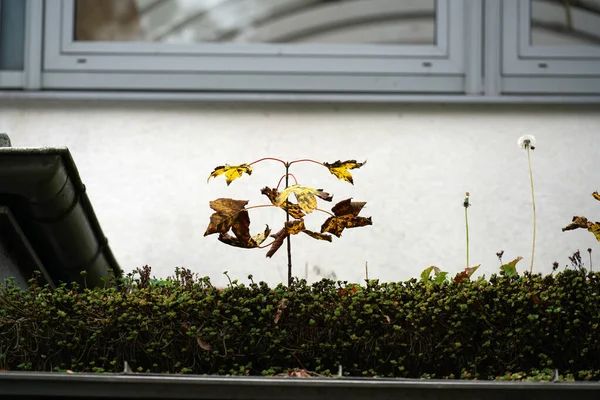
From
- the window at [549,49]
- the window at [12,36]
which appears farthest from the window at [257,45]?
the window at [549,49]

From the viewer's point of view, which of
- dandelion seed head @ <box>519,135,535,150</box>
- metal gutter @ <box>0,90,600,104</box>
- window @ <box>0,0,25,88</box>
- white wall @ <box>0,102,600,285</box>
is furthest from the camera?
window @ <box>0,0,25,88</box>

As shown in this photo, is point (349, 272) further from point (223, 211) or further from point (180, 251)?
point (223, 211)

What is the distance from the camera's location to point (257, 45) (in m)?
5.68

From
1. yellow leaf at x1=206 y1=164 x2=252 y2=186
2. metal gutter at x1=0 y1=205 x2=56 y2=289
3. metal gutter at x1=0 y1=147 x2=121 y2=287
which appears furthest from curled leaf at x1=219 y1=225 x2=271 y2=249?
metal gutter at x1=0 y1=205 x2=56 y2=289

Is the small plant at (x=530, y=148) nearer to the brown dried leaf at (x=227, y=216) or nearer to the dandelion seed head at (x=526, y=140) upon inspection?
the dandelion seed head at (x=526, y=140)

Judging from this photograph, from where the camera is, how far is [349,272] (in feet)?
17.5

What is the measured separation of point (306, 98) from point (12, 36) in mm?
1606

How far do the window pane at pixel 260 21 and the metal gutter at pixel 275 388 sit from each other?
9.30ft

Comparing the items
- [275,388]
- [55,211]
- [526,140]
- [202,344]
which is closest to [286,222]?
[202,344]

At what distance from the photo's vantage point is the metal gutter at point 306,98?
17.9 feet

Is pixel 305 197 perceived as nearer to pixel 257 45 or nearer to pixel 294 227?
pixel 294 227

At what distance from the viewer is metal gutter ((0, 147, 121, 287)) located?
378cm

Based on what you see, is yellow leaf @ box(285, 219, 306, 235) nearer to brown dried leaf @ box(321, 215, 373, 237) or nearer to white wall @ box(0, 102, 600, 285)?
brown dried leaf @ box(321, 215, 373, 237)

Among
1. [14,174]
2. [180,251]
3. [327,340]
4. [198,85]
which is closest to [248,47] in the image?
[198,85]
